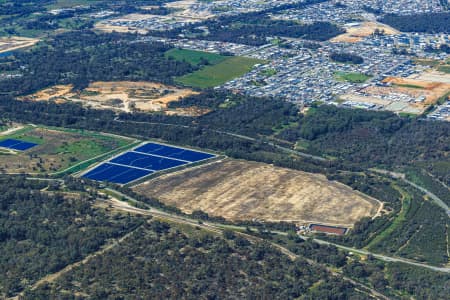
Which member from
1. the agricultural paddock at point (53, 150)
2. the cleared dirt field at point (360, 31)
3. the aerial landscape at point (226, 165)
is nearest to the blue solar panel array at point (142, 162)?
the aerial landscape at point (226, 165)

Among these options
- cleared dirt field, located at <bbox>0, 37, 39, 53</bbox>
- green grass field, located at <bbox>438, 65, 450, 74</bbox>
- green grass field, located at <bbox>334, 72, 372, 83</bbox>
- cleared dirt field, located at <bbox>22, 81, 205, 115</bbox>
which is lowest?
green grass field, located at <bbox>438, 65, 450, 74</bbox>

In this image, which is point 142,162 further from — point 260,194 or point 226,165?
point 260,194

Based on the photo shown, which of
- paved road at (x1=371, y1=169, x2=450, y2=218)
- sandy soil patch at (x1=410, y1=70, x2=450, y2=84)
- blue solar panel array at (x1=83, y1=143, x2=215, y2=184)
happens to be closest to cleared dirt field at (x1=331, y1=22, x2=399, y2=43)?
sandy soil patch at (x1=410, y1=70, x2=450, y2=84)

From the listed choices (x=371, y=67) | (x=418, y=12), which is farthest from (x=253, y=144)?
(x=418, y=12)

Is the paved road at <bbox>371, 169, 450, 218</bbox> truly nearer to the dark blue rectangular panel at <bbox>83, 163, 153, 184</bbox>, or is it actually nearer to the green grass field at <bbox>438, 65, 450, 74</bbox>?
the dark blue rectangular panel at <bbox>83, 163, 153, 184</bbox>

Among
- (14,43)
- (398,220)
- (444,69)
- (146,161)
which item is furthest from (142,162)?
(14,43)

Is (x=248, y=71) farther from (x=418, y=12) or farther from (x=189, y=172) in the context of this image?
(x=418, y=12)
